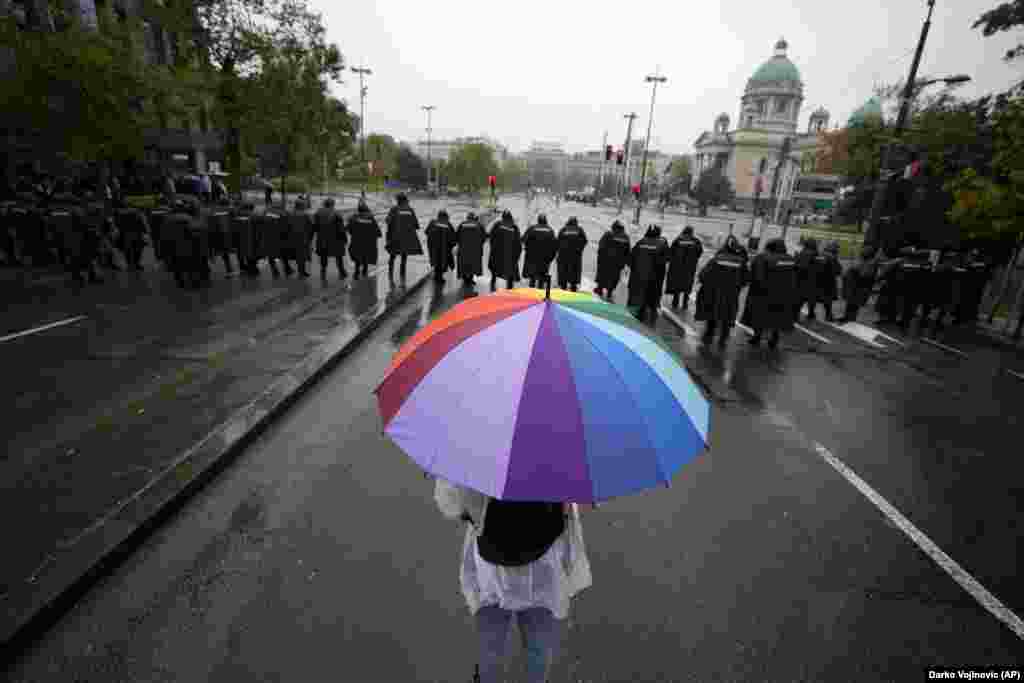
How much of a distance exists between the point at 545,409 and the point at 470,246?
10511mm

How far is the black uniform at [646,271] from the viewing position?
1020 cm

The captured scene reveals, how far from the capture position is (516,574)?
195 centimetres

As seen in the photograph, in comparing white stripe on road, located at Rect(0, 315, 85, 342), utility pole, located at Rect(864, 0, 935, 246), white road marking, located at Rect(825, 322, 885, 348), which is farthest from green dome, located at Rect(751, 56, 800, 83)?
white stripe on road, located at Rect(0, 315, 85, 342)

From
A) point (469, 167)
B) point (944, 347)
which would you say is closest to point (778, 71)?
point (469, 167)

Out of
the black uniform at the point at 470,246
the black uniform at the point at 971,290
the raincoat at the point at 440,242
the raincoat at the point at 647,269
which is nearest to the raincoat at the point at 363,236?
the raincoat at the point at 440,242

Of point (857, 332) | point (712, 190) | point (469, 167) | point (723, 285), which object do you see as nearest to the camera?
point (723, 285)

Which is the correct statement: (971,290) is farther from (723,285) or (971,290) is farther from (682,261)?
(723,285)

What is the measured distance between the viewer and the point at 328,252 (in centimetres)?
1205

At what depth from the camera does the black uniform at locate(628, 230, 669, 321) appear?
1020cm

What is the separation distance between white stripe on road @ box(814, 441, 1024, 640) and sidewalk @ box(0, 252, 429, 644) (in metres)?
5.78

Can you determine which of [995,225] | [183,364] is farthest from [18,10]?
[995,225]

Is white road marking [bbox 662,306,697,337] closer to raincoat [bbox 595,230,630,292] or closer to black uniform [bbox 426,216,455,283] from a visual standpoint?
raincoat [bbox 595,230,630,292]

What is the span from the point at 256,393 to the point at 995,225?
1613 cm

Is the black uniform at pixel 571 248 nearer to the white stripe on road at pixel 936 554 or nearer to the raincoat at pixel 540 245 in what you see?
the raincoat at pixel 540 245
